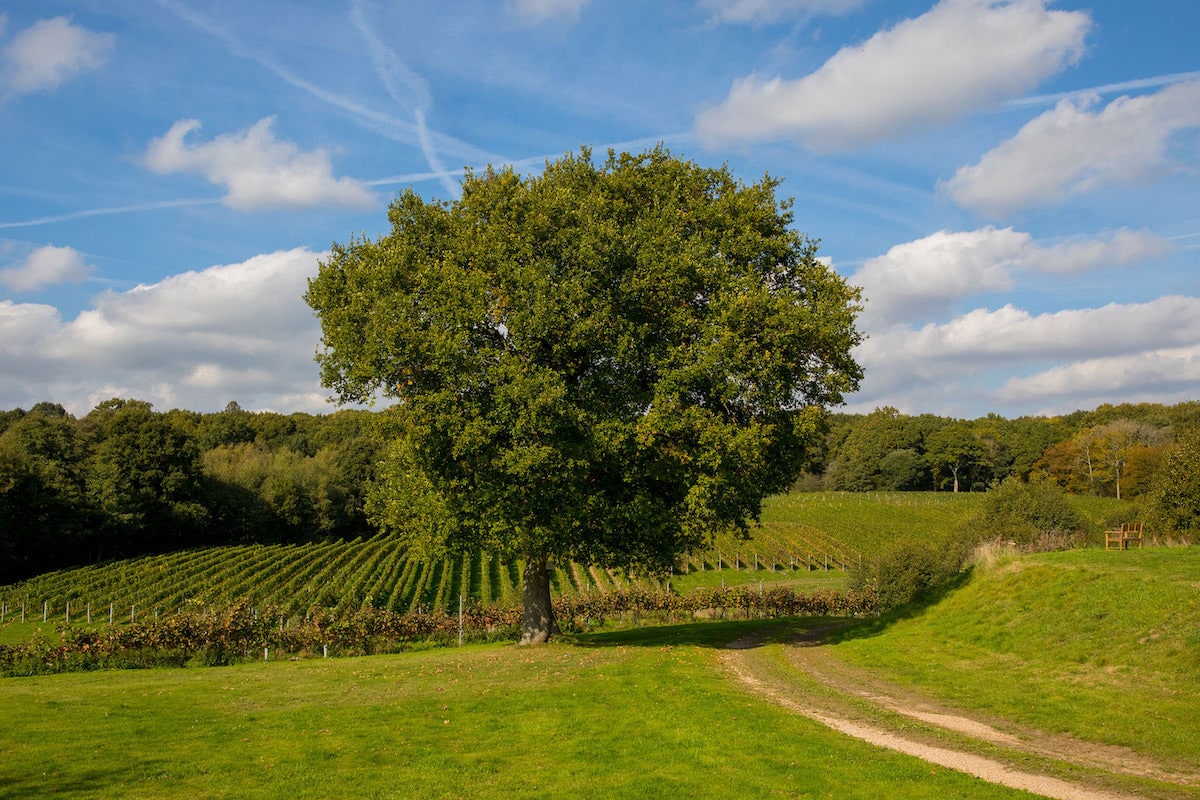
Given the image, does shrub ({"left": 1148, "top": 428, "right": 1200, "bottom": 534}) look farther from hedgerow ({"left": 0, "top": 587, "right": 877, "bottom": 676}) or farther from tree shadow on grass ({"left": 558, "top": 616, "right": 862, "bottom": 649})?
hedgerow ({"left": 0, "top": 587, "right": 877, "bottom": 676})

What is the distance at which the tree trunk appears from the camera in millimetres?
28250

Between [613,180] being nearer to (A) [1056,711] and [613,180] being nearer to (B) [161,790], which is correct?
(A) [1056,711]

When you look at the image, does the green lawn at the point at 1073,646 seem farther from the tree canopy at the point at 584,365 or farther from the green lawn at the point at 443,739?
the tree canopy at the point at 584,365

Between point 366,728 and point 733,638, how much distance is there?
17.6 metres

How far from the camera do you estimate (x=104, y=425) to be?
3391 inches

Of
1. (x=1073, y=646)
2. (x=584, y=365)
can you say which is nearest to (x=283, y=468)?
(x=584, y=365)

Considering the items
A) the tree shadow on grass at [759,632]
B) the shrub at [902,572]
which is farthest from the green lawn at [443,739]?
the shrub at [902,572]

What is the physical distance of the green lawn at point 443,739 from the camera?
42.1 feet

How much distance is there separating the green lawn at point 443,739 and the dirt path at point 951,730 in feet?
2.33

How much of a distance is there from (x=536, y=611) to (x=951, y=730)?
15345mm

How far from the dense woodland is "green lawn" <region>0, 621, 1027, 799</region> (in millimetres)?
8688

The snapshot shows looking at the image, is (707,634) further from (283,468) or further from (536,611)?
(283,468)

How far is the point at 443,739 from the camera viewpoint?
16.0 meters

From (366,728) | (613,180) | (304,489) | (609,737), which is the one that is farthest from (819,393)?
(304,489)
